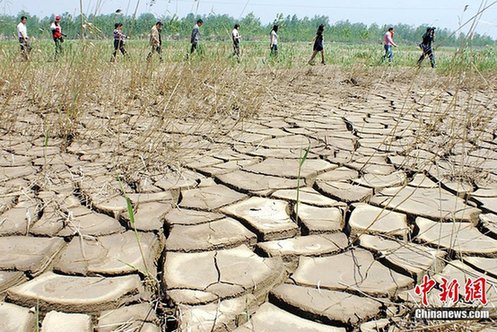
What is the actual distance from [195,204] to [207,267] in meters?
0.52

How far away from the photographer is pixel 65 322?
121cm

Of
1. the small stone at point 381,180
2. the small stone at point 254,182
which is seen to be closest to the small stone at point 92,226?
the small stone at point 254,182

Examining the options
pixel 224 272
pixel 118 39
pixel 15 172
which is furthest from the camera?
pixel 118 39

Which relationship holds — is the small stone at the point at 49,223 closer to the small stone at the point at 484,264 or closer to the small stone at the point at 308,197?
the small stone at the point at 308,197

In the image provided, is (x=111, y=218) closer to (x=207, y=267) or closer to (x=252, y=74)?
(x=207, y=267)

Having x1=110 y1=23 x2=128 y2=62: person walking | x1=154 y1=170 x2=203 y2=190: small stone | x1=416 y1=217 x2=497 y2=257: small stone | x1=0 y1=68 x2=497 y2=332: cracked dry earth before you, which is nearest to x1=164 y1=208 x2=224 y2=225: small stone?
x1=0 y1=68 x2=497 y2=332: cracked dry earth

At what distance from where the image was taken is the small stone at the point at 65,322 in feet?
3.90

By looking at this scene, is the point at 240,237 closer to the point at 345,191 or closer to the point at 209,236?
the point at 209,236

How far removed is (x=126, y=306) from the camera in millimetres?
1288

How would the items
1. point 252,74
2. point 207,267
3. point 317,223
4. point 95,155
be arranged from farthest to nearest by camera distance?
point 252,74 < point 95,155 < point 317,223 < point 207,267

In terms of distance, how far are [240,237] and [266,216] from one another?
0.71 ft

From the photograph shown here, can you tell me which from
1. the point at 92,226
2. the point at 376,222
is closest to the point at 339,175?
the point at 376,222

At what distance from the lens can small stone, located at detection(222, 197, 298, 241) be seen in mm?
1727

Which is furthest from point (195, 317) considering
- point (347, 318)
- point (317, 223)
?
point (317, 223)
